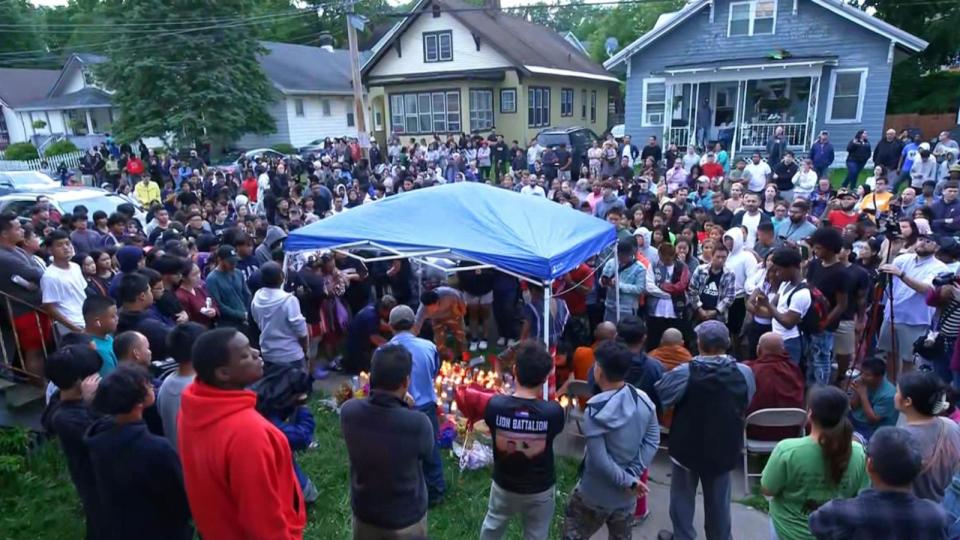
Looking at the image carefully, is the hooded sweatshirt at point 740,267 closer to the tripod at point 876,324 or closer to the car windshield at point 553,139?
the tripod at point 876,324

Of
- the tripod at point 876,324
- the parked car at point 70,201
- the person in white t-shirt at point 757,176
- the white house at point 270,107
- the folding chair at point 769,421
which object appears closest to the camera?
the folding chair at point 769,421

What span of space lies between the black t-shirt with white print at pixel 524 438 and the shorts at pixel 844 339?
4.28 m

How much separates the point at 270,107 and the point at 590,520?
107ft

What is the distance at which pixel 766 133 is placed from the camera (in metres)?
20.9

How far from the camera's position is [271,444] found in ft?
8.55

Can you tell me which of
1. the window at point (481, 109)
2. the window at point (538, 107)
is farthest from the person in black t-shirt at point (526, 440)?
the window at point (538, 107)

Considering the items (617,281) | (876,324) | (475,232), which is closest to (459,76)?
(617,281)

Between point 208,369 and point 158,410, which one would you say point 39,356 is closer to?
point 158,410

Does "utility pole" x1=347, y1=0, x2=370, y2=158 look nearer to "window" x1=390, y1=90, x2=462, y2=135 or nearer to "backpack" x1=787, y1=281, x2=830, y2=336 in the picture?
"window" x1=390, y1=90, x2=462, y2=135

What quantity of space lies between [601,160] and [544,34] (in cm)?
2120

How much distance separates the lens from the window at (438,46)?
28.1 meters

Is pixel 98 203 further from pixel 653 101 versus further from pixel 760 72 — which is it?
pixel 760 72

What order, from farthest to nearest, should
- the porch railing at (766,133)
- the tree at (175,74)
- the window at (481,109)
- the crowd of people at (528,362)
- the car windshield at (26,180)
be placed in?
the window at (481,109)
the tree at (175,74)
the porch railing at (766,133)
the car windshield at (26,180)
the crowd of people at (528,362)

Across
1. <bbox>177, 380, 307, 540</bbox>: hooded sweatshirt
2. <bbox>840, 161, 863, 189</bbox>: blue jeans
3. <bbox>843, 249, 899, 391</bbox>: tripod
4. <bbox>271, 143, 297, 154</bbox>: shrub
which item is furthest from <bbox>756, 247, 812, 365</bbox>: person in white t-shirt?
<bbox>271, 143, 297, 154</bbox>: shrub
